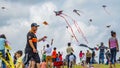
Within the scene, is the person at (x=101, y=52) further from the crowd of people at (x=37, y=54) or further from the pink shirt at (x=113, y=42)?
the pink shirt at (x=113, y=42)

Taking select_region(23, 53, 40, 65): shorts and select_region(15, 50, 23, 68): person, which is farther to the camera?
select_region(15, 50, 23, 68): person

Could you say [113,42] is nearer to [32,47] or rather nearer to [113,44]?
[113,44]

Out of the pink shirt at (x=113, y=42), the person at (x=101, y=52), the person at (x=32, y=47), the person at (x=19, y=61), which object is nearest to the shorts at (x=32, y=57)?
the person at (x=32, y=47)

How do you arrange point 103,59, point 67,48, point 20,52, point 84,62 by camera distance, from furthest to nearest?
point 103,59 → point 84,62 → point 67,48 → point 20,52

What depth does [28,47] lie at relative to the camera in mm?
17516

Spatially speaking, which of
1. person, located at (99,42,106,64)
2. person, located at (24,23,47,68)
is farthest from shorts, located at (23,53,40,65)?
person, located at (99,42,106,64)

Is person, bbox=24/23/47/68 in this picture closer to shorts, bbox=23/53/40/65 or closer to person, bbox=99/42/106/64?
shorts, bbox=23/53/40/65

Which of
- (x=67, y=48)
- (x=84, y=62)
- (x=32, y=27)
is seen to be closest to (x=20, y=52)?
(x=32, y=27)

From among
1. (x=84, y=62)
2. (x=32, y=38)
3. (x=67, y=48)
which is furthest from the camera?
(x=84, y=62)

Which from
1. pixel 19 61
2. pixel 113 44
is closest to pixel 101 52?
pixel 113 44

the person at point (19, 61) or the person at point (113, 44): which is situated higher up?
the person at point (113, 44)

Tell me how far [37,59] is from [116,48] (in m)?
5.71

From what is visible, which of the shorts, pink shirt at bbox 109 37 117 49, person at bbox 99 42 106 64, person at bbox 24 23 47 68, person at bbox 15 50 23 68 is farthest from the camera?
person at bbox 99 42 106 64

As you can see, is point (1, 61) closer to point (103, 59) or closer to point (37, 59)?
point (37, 59)
